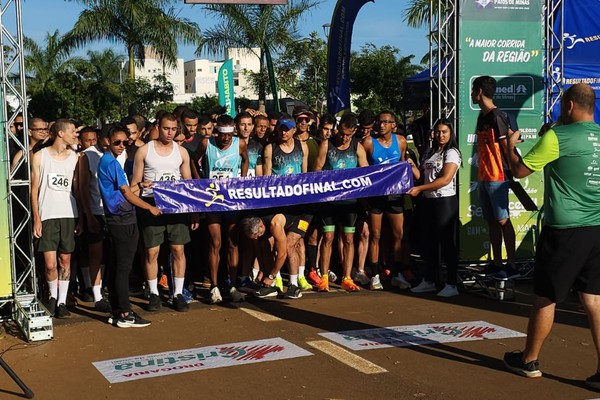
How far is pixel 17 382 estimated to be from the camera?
5.42 m

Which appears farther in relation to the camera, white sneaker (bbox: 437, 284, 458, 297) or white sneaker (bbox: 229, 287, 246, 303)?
white sneaker (bbox: 437, 284, 458, 297)

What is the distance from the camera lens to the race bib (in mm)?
7976

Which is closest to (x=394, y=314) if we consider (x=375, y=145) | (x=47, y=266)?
(x=375, y=145)

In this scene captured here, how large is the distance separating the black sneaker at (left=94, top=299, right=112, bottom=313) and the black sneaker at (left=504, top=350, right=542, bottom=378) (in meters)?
4.39

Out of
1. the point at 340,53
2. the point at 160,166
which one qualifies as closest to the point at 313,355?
the point at 160,166

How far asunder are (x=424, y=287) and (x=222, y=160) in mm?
2872

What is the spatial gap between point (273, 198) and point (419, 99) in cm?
1142

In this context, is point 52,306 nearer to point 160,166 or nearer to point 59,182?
point 59,182

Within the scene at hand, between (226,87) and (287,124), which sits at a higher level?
(226,87)

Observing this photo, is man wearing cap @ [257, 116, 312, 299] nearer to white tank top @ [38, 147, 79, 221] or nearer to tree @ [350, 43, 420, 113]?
white tank top @ [38, 147, 79, 221]

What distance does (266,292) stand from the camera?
8.85 meters

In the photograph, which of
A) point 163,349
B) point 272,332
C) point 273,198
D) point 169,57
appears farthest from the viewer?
point 169,57

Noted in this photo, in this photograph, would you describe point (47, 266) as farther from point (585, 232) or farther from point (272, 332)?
point (585, 232)

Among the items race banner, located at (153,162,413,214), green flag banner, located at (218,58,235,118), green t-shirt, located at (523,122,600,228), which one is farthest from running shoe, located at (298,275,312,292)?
green flag banner, located at (218,58,235,118)
